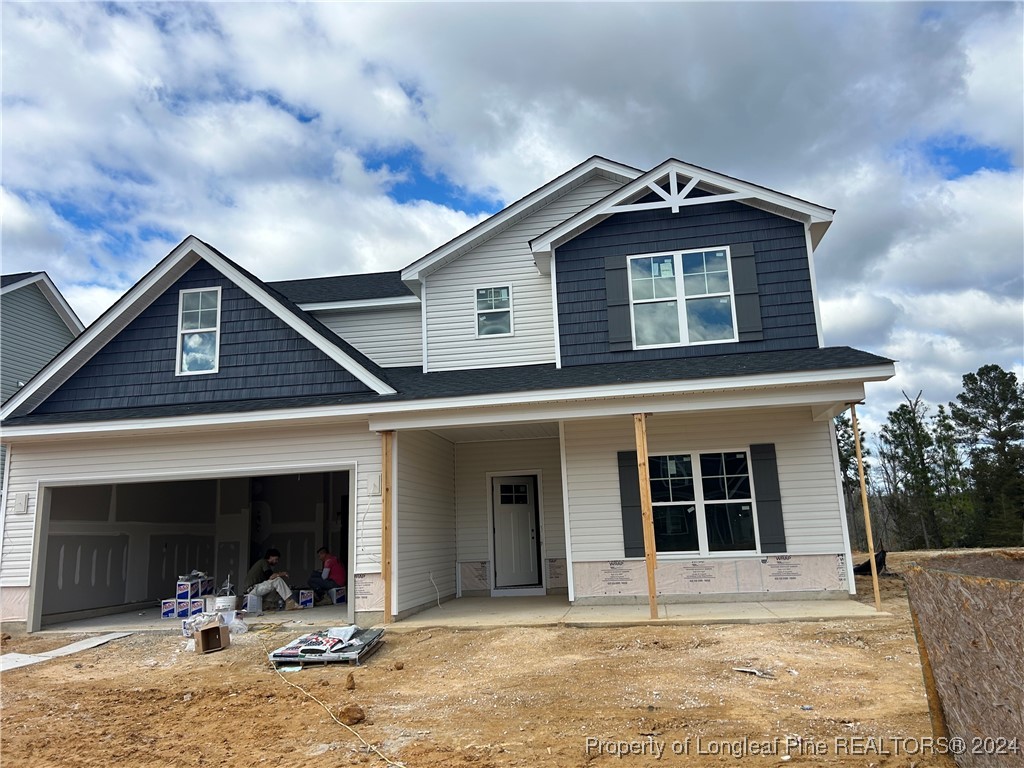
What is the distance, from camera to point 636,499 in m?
11.1

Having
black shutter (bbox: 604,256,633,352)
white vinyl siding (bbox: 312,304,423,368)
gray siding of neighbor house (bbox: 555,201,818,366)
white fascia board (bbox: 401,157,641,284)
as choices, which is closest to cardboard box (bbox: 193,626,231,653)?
gray siding of neighbor house (bbox: 555,201,818,366)

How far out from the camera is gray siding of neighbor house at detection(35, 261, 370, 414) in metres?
11.6

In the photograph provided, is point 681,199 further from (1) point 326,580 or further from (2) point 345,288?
(1) point 326,580

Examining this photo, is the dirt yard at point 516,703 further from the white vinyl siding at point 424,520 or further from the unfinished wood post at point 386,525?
the white vinyl siding at point 424,520

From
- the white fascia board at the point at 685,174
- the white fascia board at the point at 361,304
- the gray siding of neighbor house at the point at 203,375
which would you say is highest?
the white fascia board at the point at 685,174

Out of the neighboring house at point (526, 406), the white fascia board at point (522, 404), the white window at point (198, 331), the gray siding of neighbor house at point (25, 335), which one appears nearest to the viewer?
the white fascia board at point (522, 404)

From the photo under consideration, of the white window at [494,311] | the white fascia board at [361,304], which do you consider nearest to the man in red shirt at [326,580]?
the white fascia board at [361,304]

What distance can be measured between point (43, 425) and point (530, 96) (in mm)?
10255

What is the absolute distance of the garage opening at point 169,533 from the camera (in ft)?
40.1

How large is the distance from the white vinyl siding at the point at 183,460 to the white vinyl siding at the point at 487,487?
3.16 metres

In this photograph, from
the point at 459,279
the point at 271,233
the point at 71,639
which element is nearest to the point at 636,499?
the point at 459,279

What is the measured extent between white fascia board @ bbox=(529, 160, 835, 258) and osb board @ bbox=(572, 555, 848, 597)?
17.6 ft

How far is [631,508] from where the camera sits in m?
11.1

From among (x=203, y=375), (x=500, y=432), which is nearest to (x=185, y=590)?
(x=203, y=375)
